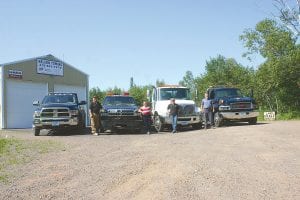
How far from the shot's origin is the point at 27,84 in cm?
3216

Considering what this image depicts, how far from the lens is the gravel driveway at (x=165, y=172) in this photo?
339 inches

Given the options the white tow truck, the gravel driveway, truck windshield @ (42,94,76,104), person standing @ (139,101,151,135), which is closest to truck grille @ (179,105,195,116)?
the white tow truck

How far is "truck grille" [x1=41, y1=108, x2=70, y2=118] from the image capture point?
73.8 feet

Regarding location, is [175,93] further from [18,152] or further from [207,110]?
[18,152]

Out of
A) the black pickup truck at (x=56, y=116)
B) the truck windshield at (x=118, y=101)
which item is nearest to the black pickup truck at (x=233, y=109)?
the truck windshield at (x=118, y=101)

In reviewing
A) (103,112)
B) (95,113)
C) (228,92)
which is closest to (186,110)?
(228,92)

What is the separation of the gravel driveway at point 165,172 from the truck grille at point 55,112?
6.99 meters

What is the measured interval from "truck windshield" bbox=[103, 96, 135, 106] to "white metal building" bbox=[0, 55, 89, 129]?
873cm

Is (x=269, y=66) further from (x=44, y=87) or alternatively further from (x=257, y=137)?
(x=257, y=137)

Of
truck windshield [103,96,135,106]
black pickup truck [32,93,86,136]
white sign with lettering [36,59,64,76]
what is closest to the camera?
black pickup truck [32,93,86,136]

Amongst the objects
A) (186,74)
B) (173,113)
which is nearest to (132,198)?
(173,113)

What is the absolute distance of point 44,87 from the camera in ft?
111

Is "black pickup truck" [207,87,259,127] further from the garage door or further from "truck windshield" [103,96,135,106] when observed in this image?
the garage door

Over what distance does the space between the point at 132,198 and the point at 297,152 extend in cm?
652
